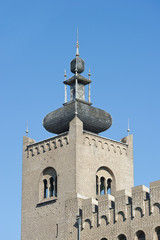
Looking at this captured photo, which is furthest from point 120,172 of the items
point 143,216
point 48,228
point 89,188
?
point 143,216

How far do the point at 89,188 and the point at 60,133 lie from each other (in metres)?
5.35

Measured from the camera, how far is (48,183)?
4784 centimetres

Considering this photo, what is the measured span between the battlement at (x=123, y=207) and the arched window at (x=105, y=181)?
5.18m

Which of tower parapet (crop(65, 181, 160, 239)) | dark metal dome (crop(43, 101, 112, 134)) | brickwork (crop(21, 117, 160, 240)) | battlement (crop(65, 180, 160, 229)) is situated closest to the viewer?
tower parapet (crop(65, 181, 160, 239))

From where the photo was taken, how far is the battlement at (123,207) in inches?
1508

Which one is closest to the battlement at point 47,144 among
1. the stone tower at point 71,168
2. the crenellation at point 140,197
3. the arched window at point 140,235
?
the stone tower at point 71,168

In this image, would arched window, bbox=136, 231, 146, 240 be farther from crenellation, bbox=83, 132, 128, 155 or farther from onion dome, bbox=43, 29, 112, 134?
onion dome, bbox=43, 29, 112, 134

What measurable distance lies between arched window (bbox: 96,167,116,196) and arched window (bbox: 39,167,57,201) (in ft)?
9.81

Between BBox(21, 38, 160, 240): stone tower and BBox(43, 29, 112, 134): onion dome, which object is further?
BBox(43, 29, 112, 134): onion dome

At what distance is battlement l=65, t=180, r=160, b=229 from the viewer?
38.3 metres

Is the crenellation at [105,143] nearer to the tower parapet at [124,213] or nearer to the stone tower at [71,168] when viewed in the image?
the stone tower at [71,168]

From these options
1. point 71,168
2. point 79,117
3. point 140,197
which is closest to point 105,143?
point 79,117

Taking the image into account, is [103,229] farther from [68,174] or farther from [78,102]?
[78,102]

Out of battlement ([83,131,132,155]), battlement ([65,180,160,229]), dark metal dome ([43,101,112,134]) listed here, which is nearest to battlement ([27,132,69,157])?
dark metal dome ([43,101,112,134])
